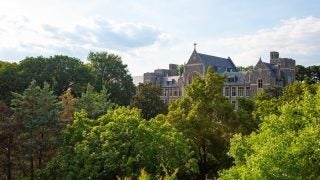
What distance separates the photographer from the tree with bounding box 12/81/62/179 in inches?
938

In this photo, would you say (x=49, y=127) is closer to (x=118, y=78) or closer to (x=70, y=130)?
(x=70, y=130)

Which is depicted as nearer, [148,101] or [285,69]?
[148,101]

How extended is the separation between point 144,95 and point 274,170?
1367 inches

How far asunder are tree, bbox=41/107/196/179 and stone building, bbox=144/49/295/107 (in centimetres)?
4073

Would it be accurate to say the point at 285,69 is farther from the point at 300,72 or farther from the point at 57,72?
the point at 57,72

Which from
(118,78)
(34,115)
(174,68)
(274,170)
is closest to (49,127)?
(34,115)

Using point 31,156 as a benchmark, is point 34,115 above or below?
above

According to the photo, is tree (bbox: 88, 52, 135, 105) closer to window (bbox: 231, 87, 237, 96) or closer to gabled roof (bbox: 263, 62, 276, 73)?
window (bbox: 231, 87, 237, 96)

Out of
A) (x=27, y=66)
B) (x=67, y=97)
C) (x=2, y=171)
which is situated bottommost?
(x=2, y=171)

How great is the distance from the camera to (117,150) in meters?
21.1

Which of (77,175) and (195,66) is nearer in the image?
(77,175)

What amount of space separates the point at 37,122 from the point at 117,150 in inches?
220

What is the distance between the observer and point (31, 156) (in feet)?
78.1

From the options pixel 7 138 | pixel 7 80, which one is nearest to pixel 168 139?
pixel 7 138
